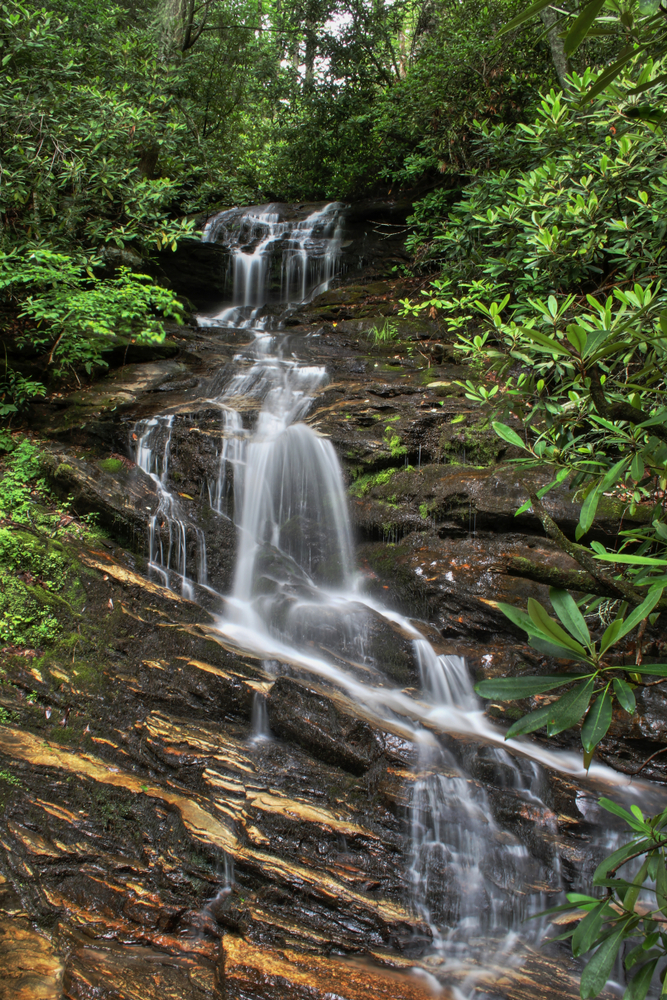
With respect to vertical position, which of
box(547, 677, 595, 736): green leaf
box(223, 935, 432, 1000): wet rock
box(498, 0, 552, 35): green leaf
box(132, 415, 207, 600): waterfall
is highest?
box(498, 0, 552, 35): green leaf

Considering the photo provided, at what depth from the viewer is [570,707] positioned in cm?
147

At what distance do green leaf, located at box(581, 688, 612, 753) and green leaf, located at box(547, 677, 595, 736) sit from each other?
0.06 meters

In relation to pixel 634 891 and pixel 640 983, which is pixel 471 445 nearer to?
pixel 634 891

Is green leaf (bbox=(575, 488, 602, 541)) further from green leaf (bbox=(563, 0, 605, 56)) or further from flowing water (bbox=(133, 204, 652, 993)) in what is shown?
flowing water (bbox=(133, 204, 652, 993))

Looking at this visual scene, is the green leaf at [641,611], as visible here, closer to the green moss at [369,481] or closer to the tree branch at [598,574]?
the tree branch at [598,574]

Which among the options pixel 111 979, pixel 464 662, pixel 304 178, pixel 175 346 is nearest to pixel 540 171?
pixel 464 662

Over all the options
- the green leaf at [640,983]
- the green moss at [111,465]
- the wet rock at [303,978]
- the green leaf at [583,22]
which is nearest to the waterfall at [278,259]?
the green moss at [111,465]

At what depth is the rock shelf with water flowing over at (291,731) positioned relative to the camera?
138 inches

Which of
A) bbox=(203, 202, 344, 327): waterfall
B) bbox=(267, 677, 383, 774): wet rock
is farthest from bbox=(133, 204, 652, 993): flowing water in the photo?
bbox=(203, 202, 344, 327): waterfall

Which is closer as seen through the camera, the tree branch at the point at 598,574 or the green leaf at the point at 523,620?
the green leaf at the point at 523,620

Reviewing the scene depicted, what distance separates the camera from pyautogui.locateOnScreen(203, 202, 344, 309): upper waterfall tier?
13.6 m

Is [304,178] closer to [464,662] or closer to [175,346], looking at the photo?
[175,346]

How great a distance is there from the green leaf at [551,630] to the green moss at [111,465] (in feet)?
19.7

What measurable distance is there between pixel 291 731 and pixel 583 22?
14.6 ft
